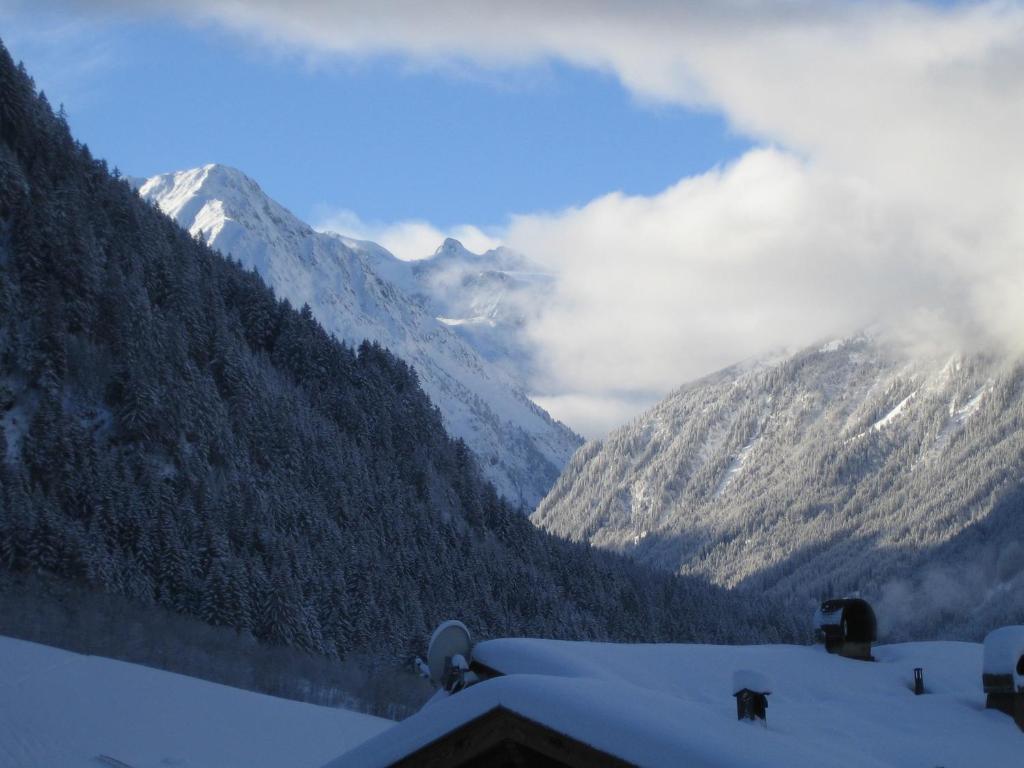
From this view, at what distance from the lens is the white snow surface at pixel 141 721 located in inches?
1094

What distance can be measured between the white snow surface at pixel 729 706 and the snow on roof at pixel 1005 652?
728 mm

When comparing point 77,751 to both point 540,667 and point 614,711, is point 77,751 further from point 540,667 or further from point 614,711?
point 614,711

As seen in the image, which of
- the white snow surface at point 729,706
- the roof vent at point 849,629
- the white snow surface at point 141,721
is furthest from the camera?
the white snow surface at point 141,721

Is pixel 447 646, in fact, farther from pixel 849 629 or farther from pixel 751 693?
pixel 849 629

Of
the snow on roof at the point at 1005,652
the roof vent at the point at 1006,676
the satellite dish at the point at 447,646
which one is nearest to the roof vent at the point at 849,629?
the snow on roof at the point at 1005,652

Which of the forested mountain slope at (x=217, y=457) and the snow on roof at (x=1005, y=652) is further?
the forested mountain slope at (x=217, y=457)

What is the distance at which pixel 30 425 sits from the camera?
253 ft

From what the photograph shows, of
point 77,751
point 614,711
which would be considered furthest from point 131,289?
point 614,711

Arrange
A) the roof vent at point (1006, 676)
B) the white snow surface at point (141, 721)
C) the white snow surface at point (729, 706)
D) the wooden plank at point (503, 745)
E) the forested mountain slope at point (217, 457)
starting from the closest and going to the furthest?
the white snow surface at point (729, 706) → the wooden plank at point (503, 745) → the roof vent at point (1006, 676) → the white snow surface at point (141, 721) → the forested mountain slope at point (217, 457)

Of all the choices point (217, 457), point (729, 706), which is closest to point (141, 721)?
point (729, 706)

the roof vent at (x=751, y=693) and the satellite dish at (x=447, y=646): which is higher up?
the satellite dish at (x=447, y=646)

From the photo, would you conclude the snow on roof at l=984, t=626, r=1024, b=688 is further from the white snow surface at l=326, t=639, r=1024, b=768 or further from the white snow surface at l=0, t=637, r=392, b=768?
the white snow surface at l=0, t=637, r=392, b=768

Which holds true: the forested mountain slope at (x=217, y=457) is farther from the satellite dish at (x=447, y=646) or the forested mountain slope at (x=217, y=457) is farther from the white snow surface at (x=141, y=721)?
the satellite dish at (x=447, y=646)

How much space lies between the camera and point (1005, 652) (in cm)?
2194
